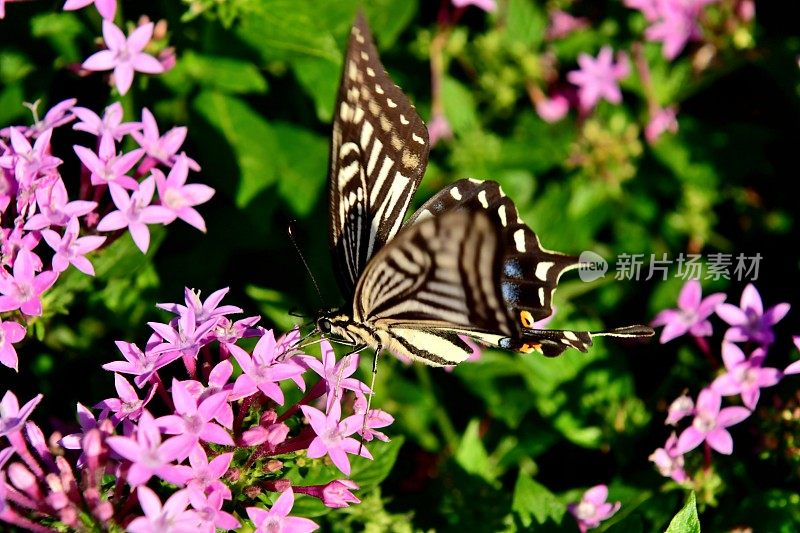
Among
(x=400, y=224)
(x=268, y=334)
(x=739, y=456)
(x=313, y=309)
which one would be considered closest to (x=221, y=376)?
(x=268, y=334)

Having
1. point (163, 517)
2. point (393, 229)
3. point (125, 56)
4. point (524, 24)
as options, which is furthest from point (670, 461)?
point (524, 24)

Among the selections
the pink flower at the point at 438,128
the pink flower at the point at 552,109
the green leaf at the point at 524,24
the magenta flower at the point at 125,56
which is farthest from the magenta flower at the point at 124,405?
the green leaf at the point at 524,24

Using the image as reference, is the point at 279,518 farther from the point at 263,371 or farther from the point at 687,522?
the point at 687,522

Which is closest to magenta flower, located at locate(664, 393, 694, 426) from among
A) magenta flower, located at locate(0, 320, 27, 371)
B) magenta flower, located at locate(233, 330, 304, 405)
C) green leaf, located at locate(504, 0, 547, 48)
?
magenta flower, located at locate(233, 330, 304, 405)

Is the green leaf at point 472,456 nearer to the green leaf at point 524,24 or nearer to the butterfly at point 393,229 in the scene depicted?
the butterfly at point 393,229

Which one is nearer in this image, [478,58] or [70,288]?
[70,288]

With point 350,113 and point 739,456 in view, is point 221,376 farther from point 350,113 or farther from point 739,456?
point 739,456

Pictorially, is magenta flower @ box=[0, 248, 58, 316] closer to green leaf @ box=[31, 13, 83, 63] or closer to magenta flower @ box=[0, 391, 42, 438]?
magenta flower @ box=[0, 391, 42, 438]
